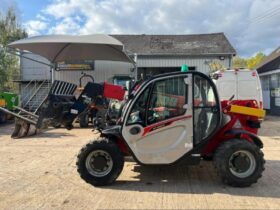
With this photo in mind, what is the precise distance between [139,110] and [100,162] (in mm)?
A: 1159

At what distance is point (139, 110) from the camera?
274 inches

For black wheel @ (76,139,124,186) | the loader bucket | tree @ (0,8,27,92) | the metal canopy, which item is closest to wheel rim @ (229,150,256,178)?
black wheel @ (76,139,124,186)

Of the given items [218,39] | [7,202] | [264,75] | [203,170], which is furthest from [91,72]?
[7,202]

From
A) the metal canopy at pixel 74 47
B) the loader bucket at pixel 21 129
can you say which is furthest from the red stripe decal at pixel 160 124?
the loader bucket at pixel 21 129

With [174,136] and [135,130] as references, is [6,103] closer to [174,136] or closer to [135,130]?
[135,130]

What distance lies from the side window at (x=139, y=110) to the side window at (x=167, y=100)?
9 cm

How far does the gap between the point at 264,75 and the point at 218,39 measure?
5.03m

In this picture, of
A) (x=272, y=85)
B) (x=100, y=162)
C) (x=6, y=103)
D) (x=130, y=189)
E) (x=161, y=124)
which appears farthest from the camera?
(x=272, y=85)

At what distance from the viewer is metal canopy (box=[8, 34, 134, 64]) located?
12.1 metres

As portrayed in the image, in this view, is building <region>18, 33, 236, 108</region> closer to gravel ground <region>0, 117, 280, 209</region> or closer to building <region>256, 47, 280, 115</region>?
building <region>256, 47, 280, 115</region>

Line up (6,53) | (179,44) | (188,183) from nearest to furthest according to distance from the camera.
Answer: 1. (188,183)
2. (179,44)
3. (6,53)

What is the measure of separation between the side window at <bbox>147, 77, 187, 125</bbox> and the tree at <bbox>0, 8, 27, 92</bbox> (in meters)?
35.0

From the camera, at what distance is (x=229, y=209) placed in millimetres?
5605

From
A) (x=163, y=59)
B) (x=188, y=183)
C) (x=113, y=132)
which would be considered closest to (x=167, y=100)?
(x=113, y=132)
